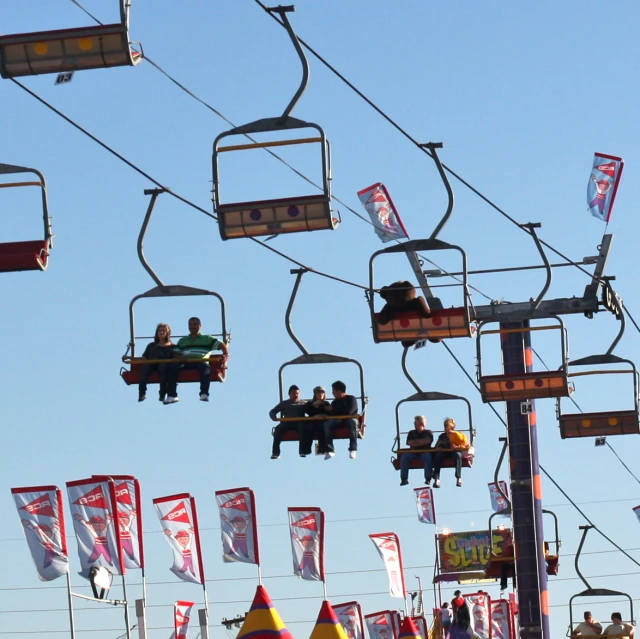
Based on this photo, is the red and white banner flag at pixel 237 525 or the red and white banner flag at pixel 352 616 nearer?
the red and white banner flag at pixel 237 525

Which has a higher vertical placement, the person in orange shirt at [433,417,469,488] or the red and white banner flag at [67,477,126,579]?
the person in orange shirt at [433,417,469,488]

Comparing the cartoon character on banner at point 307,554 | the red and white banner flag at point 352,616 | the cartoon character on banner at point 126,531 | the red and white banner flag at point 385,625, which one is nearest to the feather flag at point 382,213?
the cartoon character on banner at point 126,531

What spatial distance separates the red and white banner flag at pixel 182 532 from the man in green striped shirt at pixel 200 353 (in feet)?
28.8

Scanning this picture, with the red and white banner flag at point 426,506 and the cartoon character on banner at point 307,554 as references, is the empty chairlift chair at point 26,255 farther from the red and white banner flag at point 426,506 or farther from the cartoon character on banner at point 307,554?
the red and white banner flag at point 426,506

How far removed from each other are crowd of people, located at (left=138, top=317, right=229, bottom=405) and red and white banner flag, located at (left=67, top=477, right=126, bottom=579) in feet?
21.0

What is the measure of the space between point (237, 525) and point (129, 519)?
2815mm

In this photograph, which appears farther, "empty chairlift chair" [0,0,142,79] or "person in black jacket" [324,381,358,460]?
"person in black jacket" [324,381,358,460]

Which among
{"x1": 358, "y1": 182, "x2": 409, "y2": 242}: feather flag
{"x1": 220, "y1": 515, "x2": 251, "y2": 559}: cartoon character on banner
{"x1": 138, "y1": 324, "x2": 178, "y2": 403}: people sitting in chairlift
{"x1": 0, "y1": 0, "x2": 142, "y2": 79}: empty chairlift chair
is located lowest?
{"x1": 220, "y1": 515, "x2": 251, "y2": 559}: cartoon character on banner

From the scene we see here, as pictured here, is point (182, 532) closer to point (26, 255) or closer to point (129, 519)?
point (129, 519)

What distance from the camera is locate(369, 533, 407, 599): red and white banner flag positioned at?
114 feet

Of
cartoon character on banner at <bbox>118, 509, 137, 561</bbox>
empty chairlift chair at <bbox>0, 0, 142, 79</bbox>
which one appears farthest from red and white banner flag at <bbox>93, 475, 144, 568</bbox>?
empty chairlift chair at <bbox>0, 0, 142, 79</bbox>

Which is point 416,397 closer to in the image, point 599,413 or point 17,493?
point 599,413

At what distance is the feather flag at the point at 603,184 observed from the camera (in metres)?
26.1

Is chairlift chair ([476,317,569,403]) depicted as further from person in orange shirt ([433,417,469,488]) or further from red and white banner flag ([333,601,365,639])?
red and white banner flag ([333,601,365,639])
